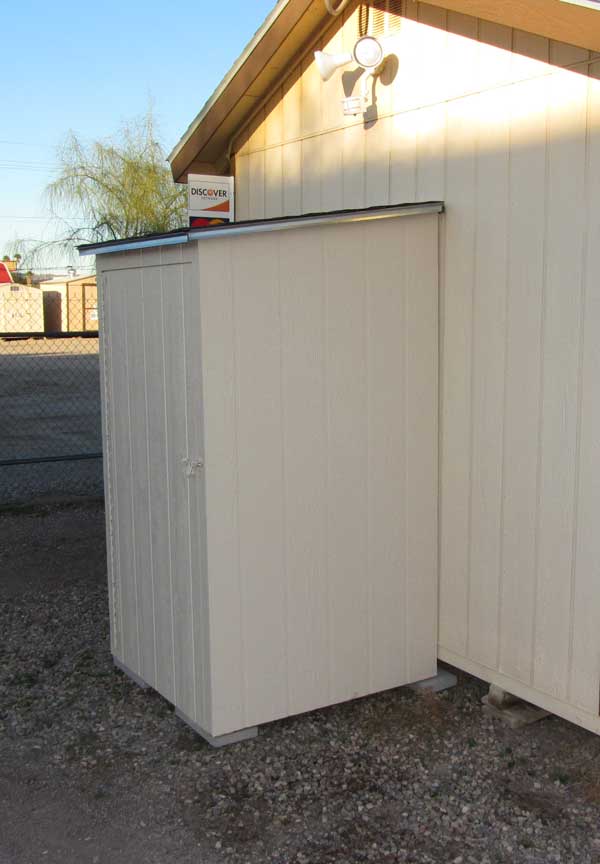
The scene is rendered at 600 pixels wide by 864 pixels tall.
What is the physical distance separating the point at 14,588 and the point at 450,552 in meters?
3.13

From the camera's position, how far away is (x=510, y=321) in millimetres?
3631

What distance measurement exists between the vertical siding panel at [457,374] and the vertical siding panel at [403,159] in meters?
0.22

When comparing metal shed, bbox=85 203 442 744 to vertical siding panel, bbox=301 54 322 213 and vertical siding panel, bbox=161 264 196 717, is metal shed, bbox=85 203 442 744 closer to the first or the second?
vertical siding panel, bbox=161 264 196 717

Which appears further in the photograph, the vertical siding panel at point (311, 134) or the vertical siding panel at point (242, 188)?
the vertical siding panel at point (242, 188)

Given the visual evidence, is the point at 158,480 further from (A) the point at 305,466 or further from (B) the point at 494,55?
(B) the point at 494,55

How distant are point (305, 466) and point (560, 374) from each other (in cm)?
106

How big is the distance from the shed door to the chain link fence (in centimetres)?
440

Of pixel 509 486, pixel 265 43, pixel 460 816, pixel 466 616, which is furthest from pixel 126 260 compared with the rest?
pixel 460 816

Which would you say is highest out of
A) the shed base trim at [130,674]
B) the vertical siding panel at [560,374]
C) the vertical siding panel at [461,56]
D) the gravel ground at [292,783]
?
the vertical siding panel at [461,56]

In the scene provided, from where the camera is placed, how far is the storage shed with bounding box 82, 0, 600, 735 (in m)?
3.38

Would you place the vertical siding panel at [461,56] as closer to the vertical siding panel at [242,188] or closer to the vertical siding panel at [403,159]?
the vertical siding panel at [403,159]

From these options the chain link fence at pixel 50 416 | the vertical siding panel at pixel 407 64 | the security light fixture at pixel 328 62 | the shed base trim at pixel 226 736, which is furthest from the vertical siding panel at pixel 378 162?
the chain link fence at pixel 50 416

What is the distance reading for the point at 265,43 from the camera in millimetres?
4508

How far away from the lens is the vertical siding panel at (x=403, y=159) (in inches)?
159
